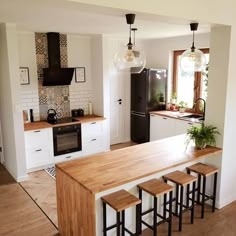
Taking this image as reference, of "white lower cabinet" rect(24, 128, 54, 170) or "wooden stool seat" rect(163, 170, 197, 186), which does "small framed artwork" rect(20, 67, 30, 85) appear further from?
"wooden stool seat" rect(163, 170, 197, 186)

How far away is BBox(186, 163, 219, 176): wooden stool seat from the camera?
3113 millimetres

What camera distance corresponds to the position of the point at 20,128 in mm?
4145

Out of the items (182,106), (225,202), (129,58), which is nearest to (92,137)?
(182,106)

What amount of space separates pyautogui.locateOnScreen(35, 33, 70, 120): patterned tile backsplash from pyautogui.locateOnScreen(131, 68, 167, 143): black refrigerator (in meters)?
1.55

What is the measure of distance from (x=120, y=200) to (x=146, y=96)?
3.53 m

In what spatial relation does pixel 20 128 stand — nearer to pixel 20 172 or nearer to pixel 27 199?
pixel 20 172

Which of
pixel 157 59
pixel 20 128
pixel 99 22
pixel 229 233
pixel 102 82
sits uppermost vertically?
pixel 99 22

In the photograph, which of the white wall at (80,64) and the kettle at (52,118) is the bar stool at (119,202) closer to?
the kettle at (52,118)

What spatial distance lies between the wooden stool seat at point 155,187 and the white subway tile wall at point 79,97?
10.5 feet

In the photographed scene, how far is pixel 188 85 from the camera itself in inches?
227

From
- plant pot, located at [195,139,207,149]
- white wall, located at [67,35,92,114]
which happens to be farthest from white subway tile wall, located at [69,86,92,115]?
plant pot, located at [195,139,207,149]

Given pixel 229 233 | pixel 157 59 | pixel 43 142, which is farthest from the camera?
pixel 157 59

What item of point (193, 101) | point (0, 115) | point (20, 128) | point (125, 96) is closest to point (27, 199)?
point (20, 128)

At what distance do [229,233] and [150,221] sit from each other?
89 centimetres
